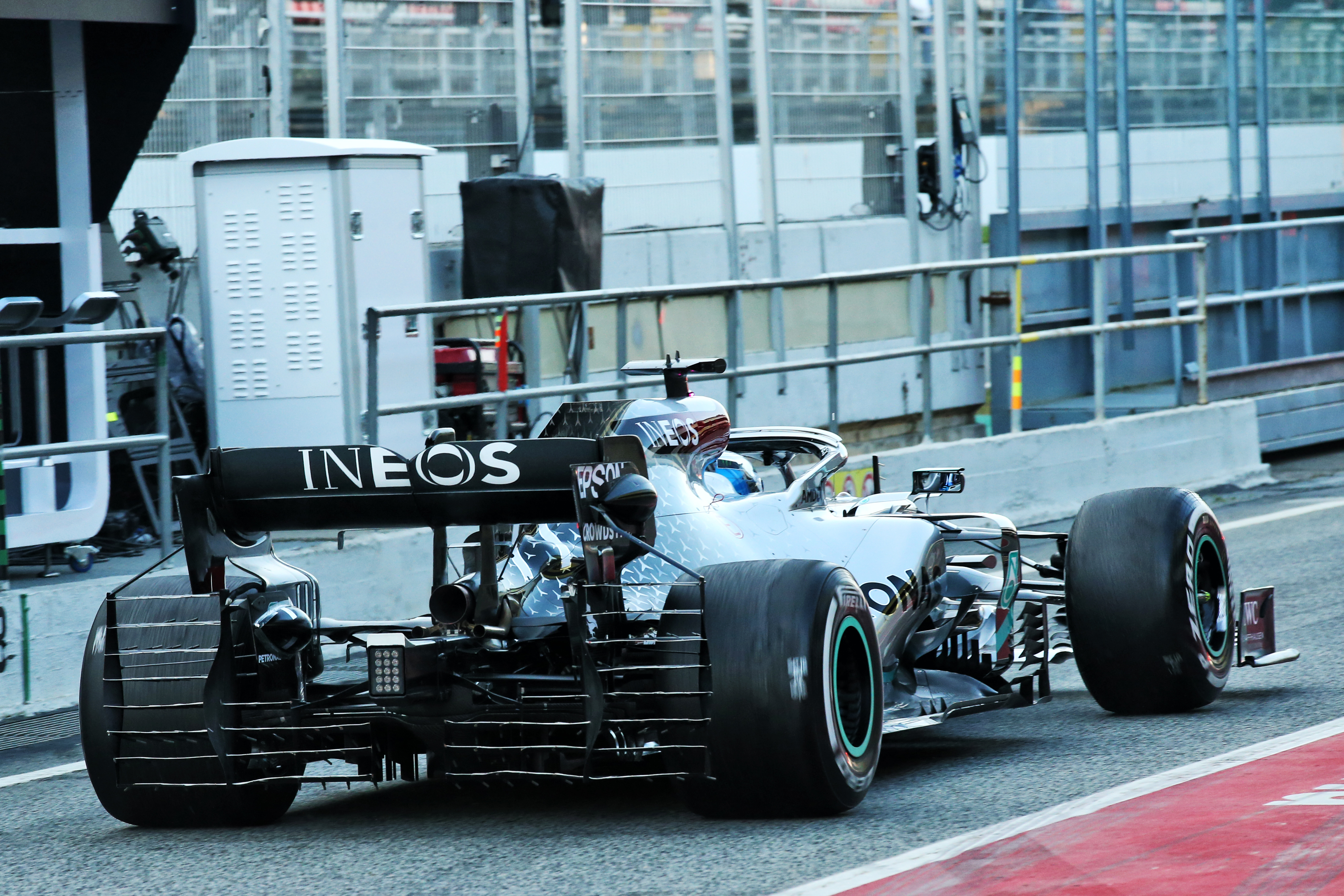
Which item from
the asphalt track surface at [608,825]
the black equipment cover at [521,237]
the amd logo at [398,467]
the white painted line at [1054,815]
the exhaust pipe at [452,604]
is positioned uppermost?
the black equipment cover at [521,237]

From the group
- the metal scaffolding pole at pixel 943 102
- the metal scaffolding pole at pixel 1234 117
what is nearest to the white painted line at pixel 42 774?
the metal scaffolding pole at pixel 943 102

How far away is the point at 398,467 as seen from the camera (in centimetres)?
577

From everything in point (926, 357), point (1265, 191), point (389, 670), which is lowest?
point (389, 670)

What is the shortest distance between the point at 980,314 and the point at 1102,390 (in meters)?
1.91

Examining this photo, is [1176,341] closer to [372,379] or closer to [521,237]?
[521,237]

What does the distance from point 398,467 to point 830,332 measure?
7.91 metres

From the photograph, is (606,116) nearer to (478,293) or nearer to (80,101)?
(478,293)

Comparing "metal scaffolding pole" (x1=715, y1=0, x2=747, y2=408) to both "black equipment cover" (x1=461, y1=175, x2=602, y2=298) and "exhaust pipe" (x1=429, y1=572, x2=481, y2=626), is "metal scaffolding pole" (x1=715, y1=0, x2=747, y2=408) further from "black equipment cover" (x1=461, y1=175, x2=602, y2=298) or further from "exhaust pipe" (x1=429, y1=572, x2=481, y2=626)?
"exhaust pipe" (x1=429, y1=572, x2=481, y2=626)

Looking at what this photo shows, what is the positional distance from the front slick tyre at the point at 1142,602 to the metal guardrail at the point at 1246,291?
912cm

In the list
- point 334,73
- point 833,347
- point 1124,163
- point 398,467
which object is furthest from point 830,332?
point 1124,163

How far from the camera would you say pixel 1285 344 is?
2131cm

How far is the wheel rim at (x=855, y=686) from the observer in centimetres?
591

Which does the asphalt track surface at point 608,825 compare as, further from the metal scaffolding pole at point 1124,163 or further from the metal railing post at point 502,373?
the metal scaffolding pole at point 1124,163

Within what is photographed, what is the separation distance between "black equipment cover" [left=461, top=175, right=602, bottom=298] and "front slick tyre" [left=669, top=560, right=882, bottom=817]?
850 cm
